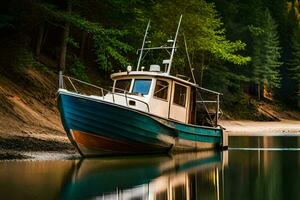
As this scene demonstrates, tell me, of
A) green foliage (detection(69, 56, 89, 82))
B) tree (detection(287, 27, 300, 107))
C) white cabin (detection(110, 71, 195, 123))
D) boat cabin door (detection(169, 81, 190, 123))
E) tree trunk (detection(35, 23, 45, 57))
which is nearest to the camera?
white cabin (detection(110, 71, 195, 123))

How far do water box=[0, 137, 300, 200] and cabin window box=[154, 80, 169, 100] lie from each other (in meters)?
2.12

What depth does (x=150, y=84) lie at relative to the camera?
65.4 ft

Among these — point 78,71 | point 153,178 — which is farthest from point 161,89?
point 78,71

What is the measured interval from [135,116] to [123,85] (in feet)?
7.54

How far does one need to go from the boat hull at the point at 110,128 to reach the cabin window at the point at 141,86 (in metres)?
1.05

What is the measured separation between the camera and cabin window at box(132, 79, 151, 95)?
65.3 ft

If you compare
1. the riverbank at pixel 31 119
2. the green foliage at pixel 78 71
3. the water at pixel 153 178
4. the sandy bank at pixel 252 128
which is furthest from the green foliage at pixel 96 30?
the sandy bank at pixel 252 128

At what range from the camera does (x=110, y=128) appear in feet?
61.0

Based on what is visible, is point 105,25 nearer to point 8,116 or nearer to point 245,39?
point 8,116

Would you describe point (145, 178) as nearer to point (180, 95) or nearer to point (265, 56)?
point (180, 95)

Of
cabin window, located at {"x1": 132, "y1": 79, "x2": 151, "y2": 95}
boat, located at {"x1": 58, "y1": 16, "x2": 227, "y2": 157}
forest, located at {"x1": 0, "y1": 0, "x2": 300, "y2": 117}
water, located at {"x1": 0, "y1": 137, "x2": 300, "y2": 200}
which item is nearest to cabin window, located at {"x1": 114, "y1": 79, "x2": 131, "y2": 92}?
boat, located at {"x1": 58, "y1": 16, "x2": 227, "y2": 157}

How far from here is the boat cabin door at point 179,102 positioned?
811 inches

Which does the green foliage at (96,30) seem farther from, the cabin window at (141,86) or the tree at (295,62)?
the tree at (295,62)

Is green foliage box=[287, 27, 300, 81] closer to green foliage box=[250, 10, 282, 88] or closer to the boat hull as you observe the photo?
green foliage box=[250, 10, 282, 88]
